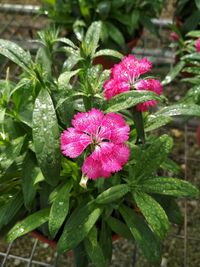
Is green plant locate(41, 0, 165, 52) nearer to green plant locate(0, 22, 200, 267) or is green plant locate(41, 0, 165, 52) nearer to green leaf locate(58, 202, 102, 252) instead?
green plant locate(0, 22, 200, 267)

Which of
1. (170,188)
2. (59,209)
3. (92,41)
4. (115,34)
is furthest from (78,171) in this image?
(115,34)

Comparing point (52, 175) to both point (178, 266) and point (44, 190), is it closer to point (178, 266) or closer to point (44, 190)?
point (44, 190)

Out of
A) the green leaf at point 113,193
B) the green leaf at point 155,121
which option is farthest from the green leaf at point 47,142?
the green leaf at point 155,121

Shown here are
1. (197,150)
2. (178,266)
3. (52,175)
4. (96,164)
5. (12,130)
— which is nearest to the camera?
(96,164)

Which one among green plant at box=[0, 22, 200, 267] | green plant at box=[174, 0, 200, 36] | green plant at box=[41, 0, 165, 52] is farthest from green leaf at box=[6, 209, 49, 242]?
green plant at box=[174, 0, 200, 36]

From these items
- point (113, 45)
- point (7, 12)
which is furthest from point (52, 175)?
point (7, 12)
